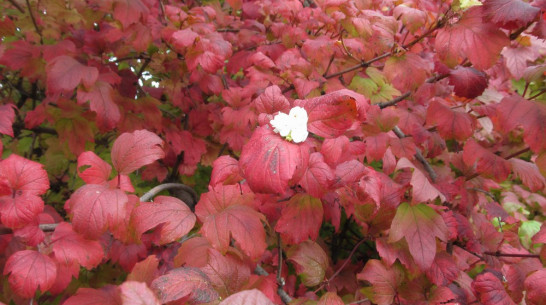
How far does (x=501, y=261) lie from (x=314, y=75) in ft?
4.34

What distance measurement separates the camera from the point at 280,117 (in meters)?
0.94

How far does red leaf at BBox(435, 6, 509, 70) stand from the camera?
1328mm

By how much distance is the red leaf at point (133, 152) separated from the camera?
1.25m

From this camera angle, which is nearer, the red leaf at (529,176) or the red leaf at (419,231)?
the red leaf at (419,231)

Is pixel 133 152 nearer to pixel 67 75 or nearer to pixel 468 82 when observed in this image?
pixel 67 75

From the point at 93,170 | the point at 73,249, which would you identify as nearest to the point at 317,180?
the point at 93,170

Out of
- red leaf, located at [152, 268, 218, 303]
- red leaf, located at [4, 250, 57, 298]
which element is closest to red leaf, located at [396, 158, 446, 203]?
red leaf, located at [152, 268, 218, 303]

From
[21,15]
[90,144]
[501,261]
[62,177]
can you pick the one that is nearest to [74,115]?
[90,144]

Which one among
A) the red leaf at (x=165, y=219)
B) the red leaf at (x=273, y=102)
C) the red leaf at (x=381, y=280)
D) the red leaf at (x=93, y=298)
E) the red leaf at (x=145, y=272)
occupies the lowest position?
the red leaf at (x=381, y=280)

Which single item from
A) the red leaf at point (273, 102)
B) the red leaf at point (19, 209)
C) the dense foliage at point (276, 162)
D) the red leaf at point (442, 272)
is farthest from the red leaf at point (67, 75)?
the red leaf at point (442, 272)

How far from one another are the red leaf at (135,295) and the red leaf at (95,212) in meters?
0.46

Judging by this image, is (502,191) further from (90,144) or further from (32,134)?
(32,134)

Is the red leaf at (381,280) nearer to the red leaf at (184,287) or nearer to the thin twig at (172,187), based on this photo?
the red leaf at (184,287)

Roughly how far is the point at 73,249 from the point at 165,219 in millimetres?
368
